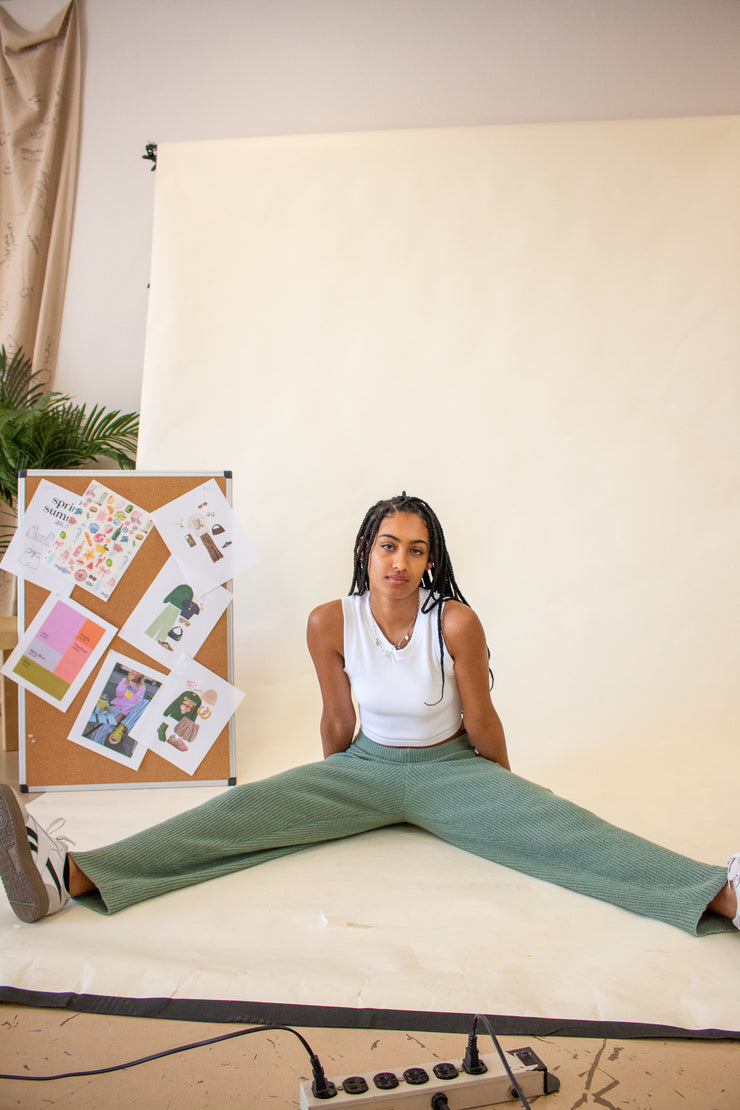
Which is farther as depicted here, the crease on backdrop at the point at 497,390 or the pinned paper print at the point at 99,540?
the crease on backdrop at the point at 497,390

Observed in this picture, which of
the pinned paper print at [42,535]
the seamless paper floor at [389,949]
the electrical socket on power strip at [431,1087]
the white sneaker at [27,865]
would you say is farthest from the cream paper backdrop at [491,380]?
the electrical socket on power strip at [431,1087]

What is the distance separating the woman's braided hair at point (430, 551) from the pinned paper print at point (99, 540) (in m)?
0.83

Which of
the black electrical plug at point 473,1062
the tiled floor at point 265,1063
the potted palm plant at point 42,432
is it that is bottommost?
the tiled floor at point 265,1063

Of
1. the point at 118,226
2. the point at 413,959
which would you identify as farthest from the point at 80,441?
the point at 413,959

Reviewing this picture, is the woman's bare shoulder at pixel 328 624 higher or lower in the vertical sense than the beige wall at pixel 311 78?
lower

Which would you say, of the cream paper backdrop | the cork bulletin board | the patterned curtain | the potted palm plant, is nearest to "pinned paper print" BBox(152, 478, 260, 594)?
the cork bulletin board

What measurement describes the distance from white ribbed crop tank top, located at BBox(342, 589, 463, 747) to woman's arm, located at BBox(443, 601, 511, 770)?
29 millimetres

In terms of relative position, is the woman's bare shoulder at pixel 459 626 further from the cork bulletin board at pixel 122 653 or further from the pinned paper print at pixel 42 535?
the pinned paper print at pixel 42 535

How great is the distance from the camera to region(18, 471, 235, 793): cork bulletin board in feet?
8.62

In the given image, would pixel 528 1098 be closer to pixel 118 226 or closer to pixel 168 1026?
pixel 168 1026

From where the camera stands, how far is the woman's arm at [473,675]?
2006 millimetres

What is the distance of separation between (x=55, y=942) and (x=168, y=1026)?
13.5 inches

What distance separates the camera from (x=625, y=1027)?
125 centimetres

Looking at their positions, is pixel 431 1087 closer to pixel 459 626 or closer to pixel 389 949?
pixel 389 949
